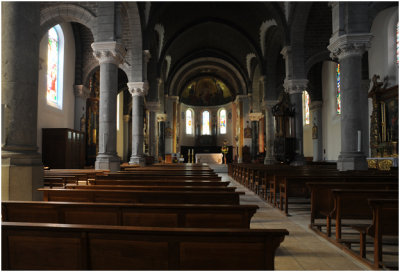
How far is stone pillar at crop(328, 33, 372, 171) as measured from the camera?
877 cm

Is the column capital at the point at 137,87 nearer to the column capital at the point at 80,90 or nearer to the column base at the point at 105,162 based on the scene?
the column capital at the point at 80,90

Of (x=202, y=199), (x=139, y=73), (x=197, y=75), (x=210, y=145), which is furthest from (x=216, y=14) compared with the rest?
(x=202, y=199)

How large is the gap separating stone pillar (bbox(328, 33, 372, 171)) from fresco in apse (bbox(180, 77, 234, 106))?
30.4 meters

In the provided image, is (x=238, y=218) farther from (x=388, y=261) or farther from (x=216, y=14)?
(x=216, y=14)

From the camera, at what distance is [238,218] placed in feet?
Result: 9.04

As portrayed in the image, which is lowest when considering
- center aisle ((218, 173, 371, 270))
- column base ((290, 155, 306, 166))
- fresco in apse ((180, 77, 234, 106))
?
center aisle ((218, 173, 371, 270))

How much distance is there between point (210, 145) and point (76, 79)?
2518 cm

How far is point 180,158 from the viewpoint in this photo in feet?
93.0

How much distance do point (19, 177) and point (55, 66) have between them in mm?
12165

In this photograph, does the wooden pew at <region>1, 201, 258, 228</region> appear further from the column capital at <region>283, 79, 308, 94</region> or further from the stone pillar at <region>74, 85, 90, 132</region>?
the stone pillar at <region>74, 85, 90, 132</region>

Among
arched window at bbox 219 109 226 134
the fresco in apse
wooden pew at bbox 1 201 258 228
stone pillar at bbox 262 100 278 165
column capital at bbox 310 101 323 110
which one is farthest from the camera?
the fresco in apse

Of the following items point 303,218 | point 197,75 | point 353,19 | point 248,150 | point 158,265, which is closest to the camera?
point 158,265

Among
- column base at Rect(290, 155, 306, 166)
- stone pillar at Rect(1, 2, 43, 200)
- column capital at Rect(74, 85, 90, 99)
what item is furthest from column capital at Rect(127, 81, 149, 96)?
stone pillar at Rect(1, 2, 43, 200)

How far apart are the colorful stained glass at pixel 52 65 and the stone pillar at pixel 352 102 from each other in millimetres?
12246
